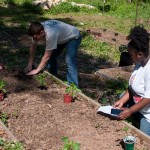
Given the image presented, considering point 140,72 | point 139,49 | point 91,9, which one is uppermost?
point 139,49

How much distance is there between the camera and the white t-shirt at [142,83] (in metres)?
4.43

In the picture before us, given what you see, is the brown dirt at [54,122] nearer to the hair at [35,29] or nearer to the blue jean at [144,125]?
the blue jean at [144,125]

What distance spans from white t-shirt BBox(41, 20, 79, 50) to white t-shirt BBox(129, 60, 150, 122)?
1658 mm

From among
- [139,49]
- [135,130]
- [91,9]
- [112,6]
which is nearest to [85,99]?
[135,130]

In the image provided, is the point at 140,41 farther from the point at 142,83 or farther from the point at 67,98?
the point at 67,98

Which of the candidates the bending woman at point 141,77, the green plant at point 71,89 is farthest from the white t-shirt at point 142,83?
the green plant at point 71,89

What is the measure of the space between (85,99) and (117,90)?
124 cm

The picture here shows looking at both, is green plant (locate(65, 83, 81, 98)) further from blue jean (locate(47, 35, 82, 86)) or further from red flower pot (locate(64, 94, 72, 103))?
blue jean (locate(47, 35, 82, 86))

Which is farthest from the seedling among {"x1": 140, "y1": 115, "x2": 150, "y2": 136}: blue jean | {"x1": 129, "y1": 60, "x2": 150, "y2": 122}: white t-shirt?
{"x1": 140, "y1": 115, "x2": 150, "y2": 136}: blue jean

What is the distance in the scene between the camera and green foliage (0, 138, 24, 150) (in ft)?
13.9

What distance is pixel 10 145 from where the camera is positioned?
4316 millimetres

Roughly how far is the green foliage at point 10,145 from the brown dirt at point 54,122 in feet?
0.74

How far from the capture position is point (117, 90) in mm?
7020

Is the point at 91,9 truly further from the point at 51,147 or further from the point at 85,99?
the point at 51,147
